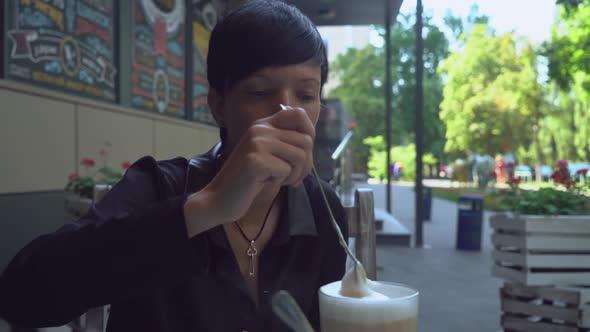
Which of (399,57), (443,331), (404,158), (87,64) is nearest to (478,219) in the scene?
(443,331)

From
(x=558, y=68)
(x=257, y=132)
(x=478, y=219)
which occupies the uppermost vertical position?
(x=558, y=68)

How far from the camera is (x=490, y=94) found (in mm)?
29594

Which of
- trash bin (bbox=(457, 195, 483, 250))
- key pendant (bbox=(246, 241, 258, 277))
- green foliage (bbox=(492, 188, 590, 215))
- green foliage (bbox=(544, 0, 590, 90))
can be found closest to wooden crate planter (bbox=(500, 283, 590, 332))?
green foliage (bbox=(492, 188, 590, 215))

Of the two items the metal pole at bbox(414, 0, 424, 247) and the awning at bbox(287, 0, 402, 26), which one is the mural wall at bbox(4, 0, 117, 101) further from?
the metal pole at bbox(414, 0, 424, 247)

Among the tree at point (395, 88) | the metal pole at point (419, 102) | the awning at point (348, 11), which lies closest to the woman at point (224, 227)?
the metal pole at point (419, 102)

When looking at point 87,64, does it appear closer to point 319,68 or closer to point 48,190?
point 48,190

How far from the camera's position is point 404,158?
37500 millimetres

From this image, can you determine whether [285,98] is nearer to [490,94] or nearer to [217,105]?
[217,105]

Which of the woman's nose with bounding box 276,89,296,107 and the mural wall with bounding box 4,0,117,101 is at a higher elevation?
the mural wall with bounding box 4,0,117,101

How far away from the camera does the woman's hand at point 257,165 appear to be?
0.89m

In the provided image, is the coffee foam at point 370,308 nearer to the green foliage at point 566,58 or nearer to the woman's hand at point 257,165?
the woman's hand at point 257,165

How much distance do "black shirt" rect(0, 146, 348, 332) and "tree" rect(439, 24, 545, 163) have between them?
28960mm

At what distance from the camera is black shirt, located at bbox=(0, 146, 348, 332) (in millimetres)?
974

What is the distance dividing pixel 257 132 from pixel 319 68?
0.43 m
